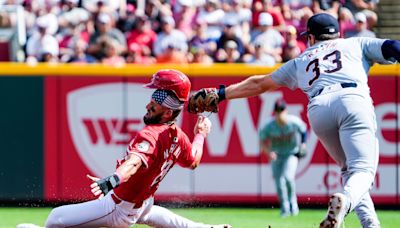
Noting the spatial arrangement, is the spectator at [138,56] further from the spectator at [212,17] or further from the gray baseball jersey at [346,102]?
the gray baseball jersey at [346,102]

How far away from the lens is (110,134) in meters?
15.0

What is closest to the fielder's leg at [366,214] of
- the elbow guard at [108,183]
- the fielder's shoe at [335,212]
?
the fielder's shoe at [335,212]

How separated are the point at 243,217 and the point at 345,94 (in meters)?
5.82

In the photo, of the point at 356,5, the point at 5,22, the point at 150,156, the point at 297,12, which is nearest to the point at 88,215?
the point at 150,156

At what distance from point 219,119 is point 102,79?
6.00 feet

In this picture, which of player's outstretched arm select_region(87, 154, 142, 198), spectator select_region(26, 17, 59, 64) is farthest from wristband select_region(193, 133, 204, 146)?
spectator select_region(26, 17, 59, 64)

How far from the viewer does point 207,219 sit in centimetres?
1288

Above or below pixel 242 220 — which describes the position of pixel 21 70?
above

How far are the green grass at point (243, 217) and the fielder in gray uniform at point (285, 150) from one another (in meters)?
0.26

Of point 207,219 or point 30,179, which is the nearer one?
point 207,219

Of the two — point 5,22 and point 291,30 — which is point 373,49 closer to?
point 291,30

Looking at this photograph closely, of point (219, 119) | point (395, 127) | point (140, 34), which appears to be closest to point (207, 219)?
point (219, 119)

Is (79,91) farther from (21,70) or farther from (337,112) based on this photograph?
(337,112)

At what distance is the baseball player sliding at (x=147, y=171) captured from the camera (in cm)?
733
